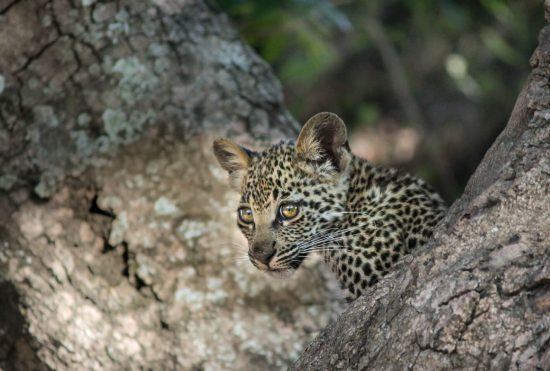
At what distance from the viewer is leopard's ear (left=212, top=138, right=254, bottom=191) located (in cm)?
538

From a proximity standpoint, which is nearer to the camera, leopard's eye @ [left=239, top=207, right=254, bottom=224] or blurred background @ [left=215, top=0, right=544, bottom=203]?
leopard's eye @ [left=239, top=207, right=254, bottom=224]

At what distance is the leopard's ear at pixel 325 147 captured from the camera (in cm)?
490

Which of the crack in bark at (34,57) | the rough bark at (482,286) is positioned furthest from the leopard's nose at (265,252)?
the crack in bark at (34,57)

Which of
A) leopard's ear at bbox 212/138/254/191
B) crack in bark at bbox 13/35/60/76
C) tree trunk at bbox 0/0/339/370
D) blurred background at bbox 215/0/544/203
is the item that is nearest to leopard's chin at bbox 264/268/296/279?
leopard's ear at bbox 212/138/254/191

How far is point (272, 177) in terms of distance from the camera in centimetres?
509

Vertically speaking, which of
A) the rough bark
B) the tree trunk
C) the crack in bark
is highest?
the rough bark

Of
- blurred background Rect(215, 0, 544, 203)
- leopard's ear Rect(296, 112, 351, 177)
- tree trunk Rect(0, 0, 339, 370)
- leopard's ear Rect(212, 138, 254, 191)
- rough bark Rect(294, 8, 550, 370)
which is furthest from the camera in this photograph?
blurred background Rect(215, 0, 544, 203)

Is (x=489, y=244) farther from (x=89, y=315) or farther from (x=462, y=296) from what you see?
(x=89, y=315)

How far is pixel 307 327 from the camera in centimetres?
614

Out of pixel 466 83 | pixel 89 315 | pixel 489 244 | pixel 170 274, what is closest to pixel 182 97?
pixel 170 274

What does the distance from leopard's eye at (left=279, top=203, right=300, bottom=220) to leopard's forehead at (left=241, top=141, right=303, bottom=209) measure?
0.20ft

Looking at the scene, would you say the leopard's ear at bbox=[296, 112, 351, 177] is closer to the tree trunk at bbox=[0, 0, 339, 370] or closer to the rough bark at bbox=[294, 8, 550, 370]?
the rough bark at bbox=[294, 8, 550, 370]

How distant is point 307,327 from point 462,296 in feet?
8.68

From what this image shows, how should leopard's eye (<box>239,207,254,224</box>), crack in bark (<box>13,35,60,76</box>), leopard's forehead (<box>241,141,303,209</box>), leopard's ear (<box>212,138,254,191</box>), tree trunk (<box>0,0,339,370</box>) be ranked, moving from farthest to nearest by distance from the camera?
crack in bark (<box>13,35,60,76</box>) < tree trunk (<box>0,0,339,370</box>) < leopard's ear (<box>212,138,254,191</box>) < leopard's eye (<box>239,207,254,224</box>) < leopard's forehead (<box>241,141,303,209</box>)
